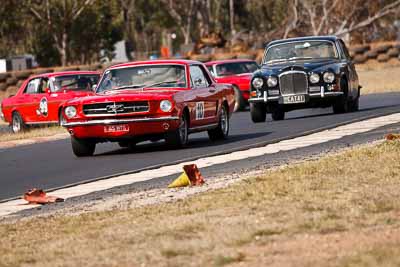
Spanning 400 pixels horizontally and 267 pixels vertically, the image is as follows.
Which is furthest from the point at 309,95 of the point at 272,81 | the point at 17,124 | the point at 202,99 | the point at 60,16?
the point at 60,16

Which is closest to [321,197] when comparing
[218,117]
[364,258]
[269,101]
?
[364,258]

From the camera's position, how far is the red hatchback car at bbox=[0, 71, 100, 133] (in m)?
26.9

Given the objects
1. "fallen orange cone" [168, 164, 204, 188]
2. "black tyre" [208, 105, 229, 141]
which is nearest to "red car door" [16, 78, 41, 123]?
"black tyre" [208, 105, 229, 141]

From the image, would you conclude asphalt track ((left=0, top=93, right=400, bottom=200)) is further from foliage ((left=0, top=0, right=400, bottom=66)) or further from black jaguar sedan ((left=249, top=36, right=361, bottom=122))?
foliage ((left=0, top=0, right=400, bottom=66))

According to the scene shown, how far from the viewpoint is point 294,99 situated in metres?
23.8

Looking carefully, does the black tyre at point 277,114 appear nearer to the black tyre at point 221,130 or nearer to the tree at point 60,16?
the black tyre at point 221,130

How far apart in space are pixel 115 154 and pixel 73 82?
30.3 ft

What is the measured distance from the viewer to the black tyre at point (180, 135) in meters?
17.7

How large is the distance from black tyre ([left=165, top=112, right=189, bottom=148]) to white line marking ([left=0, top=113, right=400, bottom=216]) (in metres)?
1.17

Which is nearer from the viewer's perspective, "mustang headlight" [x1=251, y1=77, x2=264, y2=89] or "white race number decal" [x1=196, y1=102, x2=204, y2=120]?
"white race number decal" [x1=196, y1=102, x2=204, y2=120]

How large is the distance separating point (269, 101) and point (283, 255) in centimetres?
1659

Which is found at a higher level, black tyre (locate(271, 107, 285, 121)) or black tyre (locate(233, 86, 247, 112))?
black tyre (locate(271, 107, 285, 121))

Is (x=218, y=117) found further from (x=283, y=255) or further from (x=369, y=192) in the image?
(x=283, y=255)

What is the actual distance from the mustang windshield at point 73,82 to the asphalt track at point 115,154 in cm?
385
